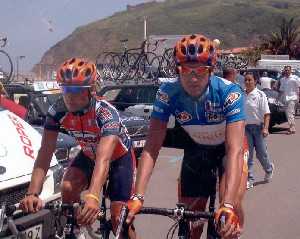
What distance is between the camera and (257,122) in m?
10.0

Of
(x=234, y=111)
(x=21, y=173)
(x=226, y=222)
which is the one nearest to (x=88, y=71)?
(x=234, y=111)

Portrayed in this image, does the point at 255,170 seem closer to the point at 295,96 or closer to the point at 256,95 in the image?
the point at 256,95

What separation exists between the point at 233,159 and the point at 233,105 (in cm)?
41

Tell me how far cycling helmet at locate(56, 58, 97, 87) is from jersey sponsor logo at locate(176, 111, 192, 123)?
64 centimetres

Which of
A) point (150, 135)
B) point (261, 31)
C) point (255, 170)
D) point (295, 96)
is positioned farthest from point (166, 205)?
point (261, 31)

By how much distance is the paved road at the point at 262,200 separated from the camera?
7211 mm

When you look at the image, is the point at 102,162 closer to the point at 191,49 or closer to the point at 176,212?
the point at 176,212

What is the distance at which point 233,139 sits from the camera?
13.3 feet

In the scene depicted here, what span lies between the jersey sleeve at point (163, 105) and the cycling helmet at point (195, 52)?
34 cm

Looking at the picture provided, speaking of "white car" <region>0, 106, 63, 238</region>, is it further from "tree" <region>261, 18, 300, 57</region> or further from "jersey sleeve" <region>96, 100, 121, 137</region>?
"tree" <region>261, 18, 300, 57</region>

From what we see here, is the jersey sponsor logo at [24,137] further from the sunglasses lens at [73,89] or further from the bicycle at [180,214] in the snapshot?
the bicycle at [180,214]

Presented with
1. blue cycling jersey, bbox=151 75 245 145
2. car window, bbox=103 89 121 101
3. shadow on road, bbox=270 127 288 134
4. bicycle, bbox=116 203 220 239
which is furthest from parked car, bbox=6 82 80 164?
shadow on road, bbox=270 127 288 134

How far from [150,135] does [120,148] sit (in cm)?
65

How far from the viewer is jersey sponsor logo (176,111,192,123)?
14.3 ft
